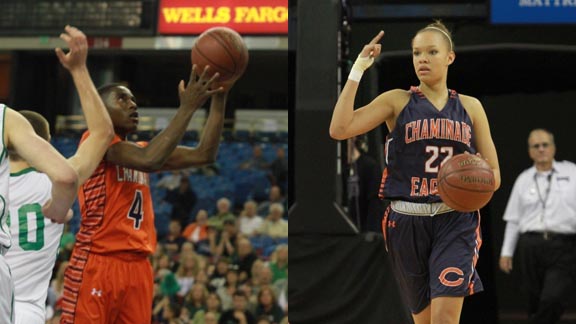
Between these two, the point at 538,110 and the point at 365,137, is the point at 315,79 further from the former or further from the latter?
the point at 538,110

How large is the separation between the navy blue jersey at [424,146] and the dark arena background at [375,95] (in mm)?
2238

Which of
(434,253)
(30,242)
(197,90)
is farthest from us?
(197,90)

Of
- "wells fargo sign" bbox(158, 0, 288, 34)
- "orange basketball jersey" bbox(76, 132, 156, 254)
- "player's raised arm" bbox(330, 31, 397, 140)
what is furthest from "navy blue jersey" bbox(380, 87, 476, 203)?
"wells fargo sign" bbox(158, 0, 288, 34)

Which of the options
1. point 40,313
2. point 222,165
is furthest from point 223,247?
point 40,313

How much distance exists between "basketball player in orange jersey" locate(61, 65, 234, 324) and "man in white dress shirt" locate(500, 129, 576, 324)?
376cm

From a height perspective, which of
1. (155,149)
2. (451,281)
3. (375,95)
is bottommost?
(451,281)

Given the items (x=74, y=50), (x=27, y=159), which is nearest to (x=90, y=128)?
(x=74, y=50)

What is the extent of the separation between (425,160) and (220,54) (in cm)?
164

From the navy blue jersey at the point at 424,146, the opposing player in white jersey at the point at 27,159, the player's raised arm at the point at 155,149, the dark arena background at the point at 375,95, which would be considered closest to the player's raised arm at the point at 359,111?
the navy blue jersey at the point at 424,146

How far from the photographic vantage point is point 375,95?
7574 mm

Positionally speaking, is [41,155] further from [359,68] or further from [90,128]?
[359,68]

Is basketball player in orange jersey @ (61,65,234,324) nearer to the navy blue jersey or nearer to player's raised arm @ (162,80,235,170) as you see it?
player's raised arm @ (162,80,235,170)

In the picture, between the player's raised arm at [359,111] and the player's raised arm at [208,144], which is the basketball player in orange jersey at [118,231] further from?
the player's raised arm at [359,111]

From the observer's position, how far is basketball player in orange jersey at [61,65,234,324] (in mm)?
5109
